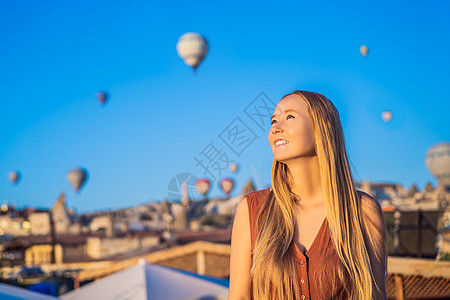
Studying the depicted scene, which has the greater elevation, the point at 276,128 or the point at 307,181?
the point at 276,128

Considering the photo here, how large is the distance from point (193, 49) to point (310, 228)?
23.7 m

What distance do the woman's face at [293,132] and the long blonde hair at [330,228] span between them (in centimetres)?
3

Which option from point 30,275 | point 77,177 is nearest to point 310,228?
point 30,275

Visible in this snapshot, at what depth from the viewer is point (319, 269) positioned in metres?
2.08

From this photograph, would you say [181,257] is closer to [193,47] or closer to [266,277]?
[266,277]

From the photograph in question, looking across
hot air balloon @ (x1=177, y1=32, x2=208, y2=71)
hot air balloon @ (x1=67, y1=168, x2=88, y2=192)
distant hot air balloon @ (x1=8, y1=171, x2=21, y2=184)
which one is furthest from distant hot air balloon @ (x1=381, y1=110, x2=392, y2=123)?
distant hot air balloon @ (x1=8, y1=171, x2=21, y2=184)

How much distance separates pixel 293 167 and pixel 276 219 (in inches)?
9.5

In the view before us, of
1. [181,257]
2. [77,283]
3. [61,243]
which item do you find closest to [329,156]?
[181,257]

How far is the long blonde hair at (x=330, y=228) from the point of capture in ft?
6.81

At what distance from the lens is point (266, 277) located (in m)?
2.10

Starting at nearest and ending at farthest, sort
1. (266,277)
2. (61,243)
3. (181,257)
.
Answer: (266,277) < (181,257) < (61,243)

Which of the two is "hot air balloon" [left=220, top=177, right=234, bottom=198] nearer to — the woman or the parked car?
the parked car

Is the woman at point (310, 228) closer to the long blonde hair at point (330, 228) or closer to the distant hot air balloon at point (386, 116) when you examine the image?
the long blonde hair at point (330, 228)

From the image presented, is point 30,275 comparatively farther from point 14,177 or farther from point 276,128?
point 14,177
